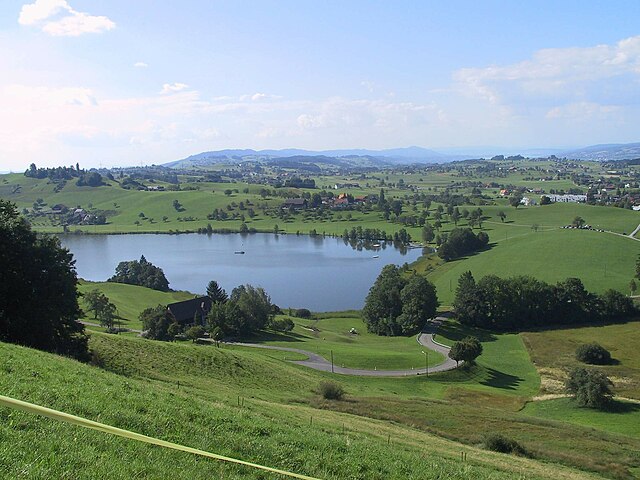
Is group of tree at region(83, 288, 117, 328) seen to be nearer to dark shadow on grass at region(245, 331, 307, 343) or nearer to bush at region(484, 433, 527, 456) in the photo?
dark shadow on grass at region(245, 331, 307, 343)

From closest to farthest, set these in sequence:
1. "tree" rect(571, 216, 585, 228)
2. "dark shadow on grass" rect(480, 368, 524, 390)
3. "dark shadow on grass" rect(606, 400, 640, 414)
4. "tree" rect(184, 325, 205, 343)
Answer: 1. "dark shadow on grass" rect(606, 400, 640, 414)
2. "dark shadow on grass" rect(480, 368, 524, 390)
3. "tree" rect(184, 325, 205, 343)
4. "tree" rect(571, 216, 585, 228)

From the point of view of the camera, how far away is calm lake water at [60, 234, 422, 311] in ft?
286

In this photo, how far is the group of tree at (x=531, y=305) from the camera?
63.8 m

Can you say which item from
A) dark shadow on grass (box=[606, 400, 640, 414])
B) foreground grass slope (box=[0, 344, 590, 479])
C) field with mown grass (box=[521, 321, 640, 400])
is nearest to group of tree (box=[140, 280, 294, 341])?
field with mown grass (box=[521, 321, 640, 400])

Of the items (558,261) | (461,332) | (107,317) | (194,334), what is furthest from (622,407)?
(558,261)

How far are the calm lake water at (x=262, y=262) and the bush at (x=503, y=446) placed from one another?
182 ft

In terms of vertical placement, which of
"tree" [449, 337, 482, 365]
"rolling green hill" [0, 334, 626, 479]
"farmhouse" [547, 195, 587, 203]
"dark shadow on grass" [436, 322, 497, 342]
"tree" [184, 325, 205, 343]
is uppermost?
"rolling green hill" [0, 334, 626, 479]

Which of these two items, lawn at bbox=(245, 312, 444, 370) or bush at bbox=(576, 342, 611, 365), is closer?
lawn at bbox=(245, 312, 444, 370)

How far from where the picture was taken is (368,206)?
179000 millimetres

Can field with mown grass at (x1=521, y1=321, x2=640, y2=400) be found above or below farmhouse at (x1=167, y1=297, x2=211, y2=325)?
below

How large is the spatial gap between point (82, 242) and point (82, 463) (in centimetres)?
14738

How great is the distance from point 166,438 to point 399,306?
2210 inches

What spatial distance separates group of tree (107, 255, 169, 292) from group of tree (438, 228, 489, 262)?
51.9 metres

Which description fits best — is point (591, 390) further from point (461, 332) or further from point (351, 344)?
point (461, 332)
